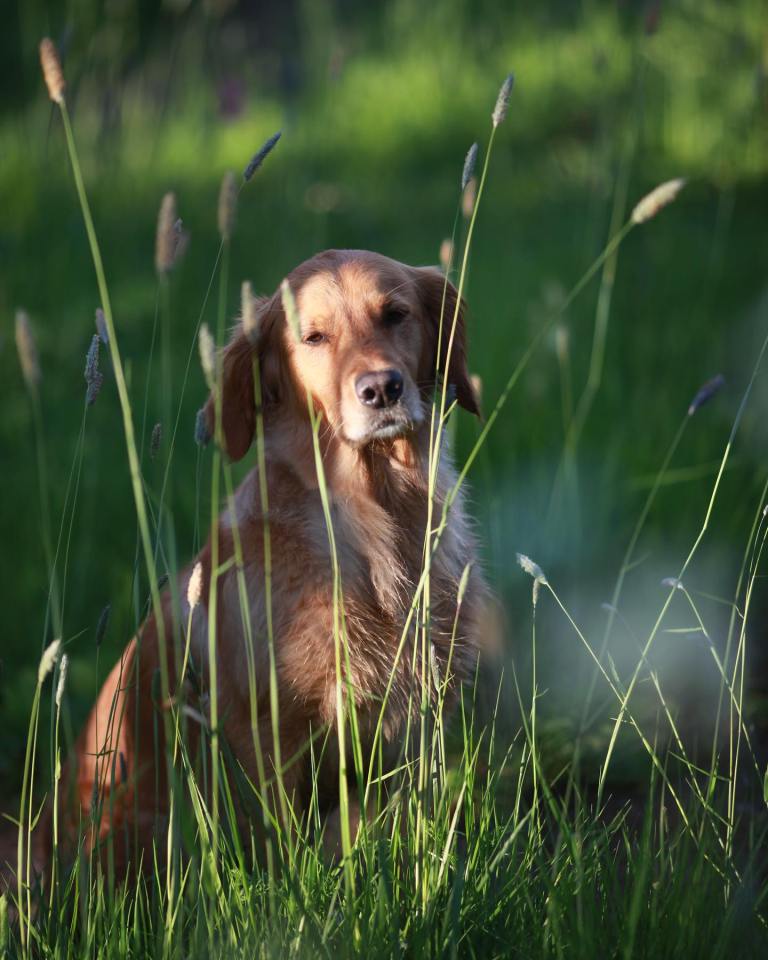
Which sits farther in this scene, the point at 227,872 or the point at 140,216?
the point at 140,216

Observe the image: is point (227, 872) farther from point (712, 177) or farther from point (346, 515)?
point (712, 177)

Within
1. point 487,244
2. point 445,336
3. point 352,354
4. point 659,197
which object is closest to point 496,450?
point 445,336

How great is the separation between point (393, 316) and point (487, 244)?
3.57m

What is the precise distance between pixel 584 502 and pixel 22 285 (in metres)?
3.04

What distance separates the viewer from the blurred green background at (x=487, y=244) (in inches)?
136

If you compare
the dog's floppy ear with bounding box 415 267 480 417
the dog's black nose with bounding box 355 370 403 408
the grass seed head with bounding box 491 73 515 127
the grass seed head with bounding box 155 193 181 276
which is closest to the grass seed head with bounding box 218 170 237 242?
the grass seed head with bounding box 155 193 181 276

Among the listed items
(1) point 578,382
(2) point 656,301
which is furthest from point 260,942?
(2) point 656,301

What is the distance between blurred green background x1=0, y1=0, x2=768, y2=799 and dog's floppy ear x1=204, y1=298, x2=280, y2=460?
1.05 feet

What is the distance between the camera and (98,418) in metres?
4.63

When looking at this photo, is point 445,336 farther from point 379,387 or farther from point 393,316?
point 379,387

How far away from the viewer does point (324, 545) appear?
8.04ft

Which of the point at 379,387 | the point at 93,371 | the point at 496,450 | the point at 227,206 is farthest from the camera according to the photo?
the point at 496,450

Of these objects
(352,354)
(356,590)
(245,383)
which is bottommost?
(356,590)

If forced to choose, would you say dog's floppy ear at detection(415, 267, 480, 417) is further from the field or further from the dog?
the field
